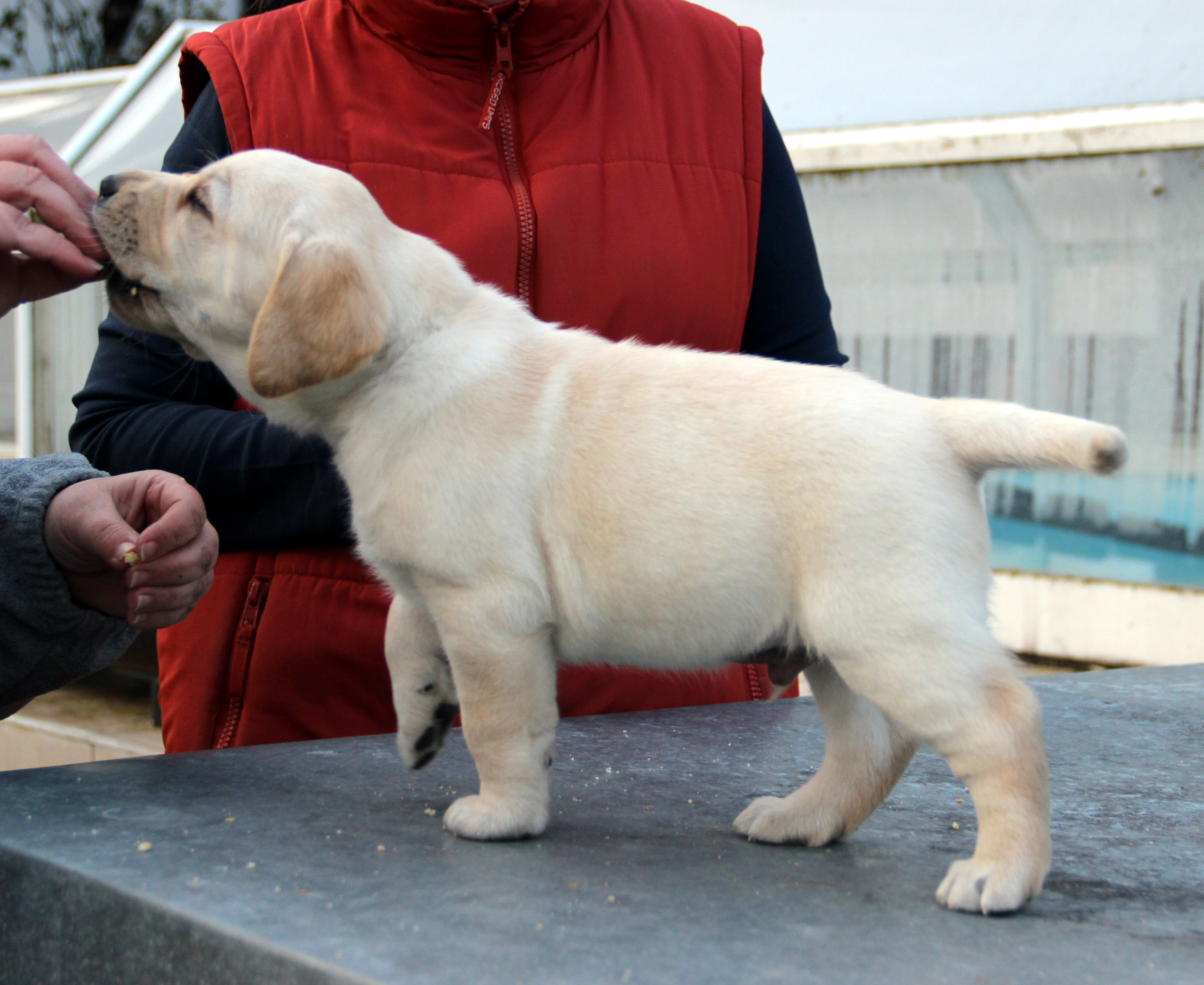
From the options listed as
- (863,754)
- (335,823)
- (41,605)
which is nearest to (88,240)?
(41,605)

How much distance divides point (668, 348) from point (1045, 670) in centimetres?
406

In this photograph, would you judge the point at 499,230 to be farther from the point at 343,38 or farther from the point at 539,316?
the point at 343,38

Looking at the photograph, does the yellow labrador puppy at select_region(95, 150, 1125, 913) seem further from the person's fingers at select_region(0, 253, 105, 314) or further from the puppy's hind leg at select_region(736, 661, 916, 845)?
the person's fingers at select_region(0, 253, 105, 314)

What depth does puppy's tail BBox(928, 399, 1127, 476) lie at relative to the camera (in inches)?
52.9

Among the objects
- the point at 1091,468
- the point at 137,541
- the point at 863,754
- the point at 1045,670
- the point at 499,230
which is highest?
the point at 499,230

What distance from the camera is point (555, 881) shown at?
1406 millimetres

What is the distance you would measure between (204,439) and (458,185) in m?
0.64

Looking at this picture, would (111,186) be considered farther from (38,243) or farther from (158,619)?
(158,619)

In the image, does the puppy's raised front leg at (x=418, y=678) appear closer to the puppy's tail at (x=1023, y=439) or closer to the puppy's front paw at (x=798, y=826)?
the puppy's front paw at (x=798, y=826)

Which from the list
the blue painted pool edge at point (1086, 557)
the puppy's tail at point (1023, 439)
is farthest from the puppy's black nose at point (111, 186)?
the blue painted pool edge at point (1086, 557)

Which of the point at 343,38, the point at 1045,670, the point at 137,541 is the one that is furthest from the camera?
the point at 1045,670

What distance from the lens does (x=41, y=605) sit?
1.83 m

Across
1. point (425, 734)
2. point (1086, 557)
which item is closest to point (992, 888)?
point (425, 734)

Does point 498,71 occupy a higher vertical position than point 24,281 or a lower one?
higher
